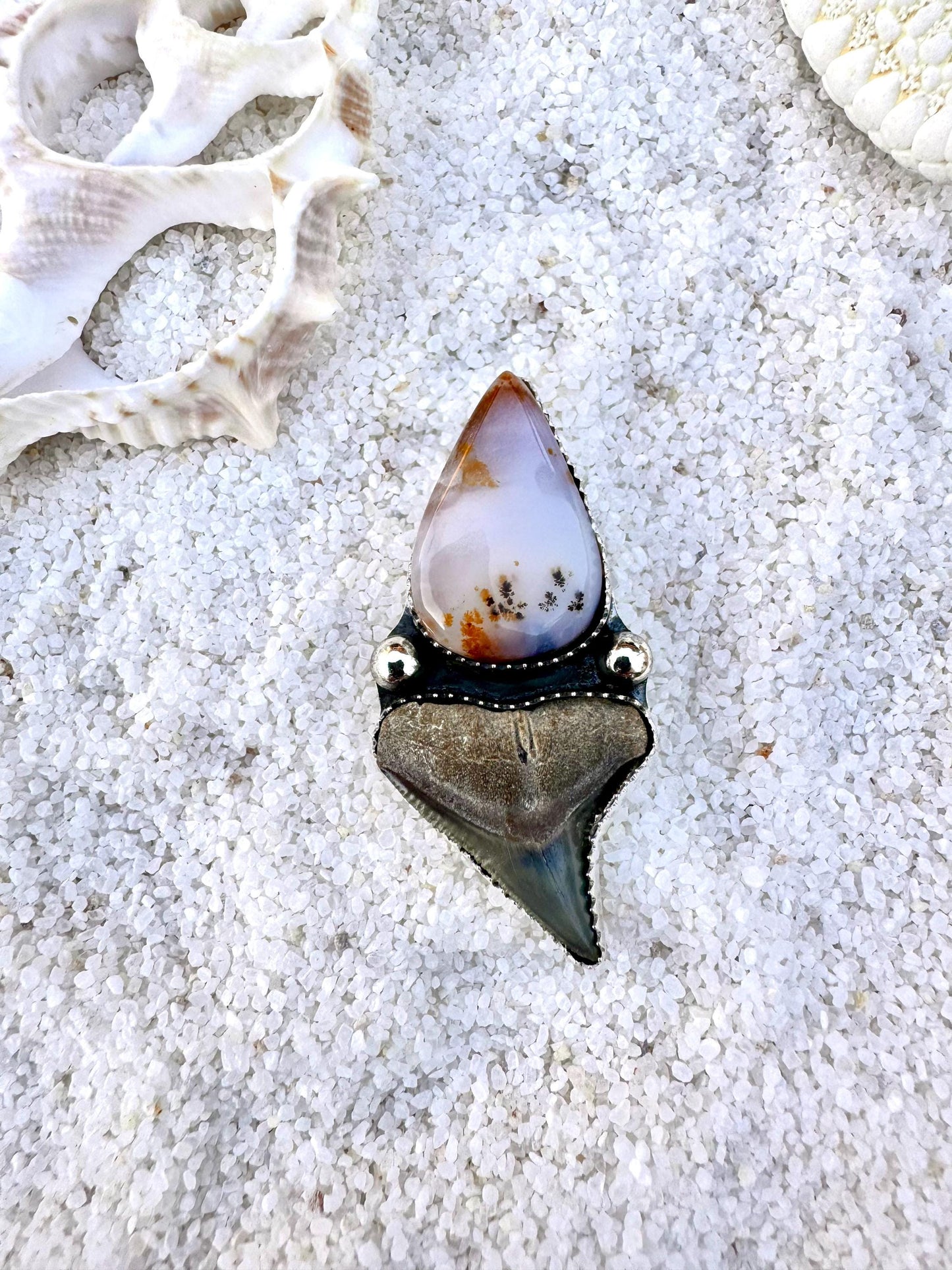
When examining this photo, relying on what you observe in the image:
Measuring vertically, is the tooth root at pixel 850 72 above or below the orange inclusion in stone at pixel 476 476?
above

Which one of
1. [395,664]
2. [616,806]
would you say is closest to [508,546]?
[395,664]

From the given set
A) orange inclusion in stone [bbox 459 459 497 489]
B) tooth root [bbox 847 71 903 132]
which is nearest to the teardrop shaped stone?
orange inclusion in stone [bbox 459 459 497 489]

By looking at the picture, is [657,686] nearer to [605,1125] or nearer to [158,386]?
[605,1125]

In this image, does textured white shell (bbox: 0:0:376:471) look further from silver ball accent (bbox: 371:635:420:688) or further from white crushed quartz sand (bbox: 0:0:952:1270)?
silver ball accent (bbox: 371:635:420:688)

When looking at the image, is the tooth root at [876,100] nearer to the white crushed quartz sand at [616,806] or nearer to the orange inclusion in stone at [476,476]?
the white crushed quartz sand at [616,806]

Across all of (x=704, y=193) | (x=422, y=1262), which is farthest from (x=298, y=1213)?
(x=704, y=193)

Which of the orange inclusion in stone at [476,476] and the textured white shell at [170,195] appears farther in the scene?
the textured white shell at [170,195]

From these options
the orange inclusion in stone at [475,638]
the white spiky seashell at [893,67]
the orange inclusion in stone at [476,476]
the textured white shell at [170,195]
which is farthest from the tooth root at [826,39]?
the orange inclusion in stone at [475,638]
